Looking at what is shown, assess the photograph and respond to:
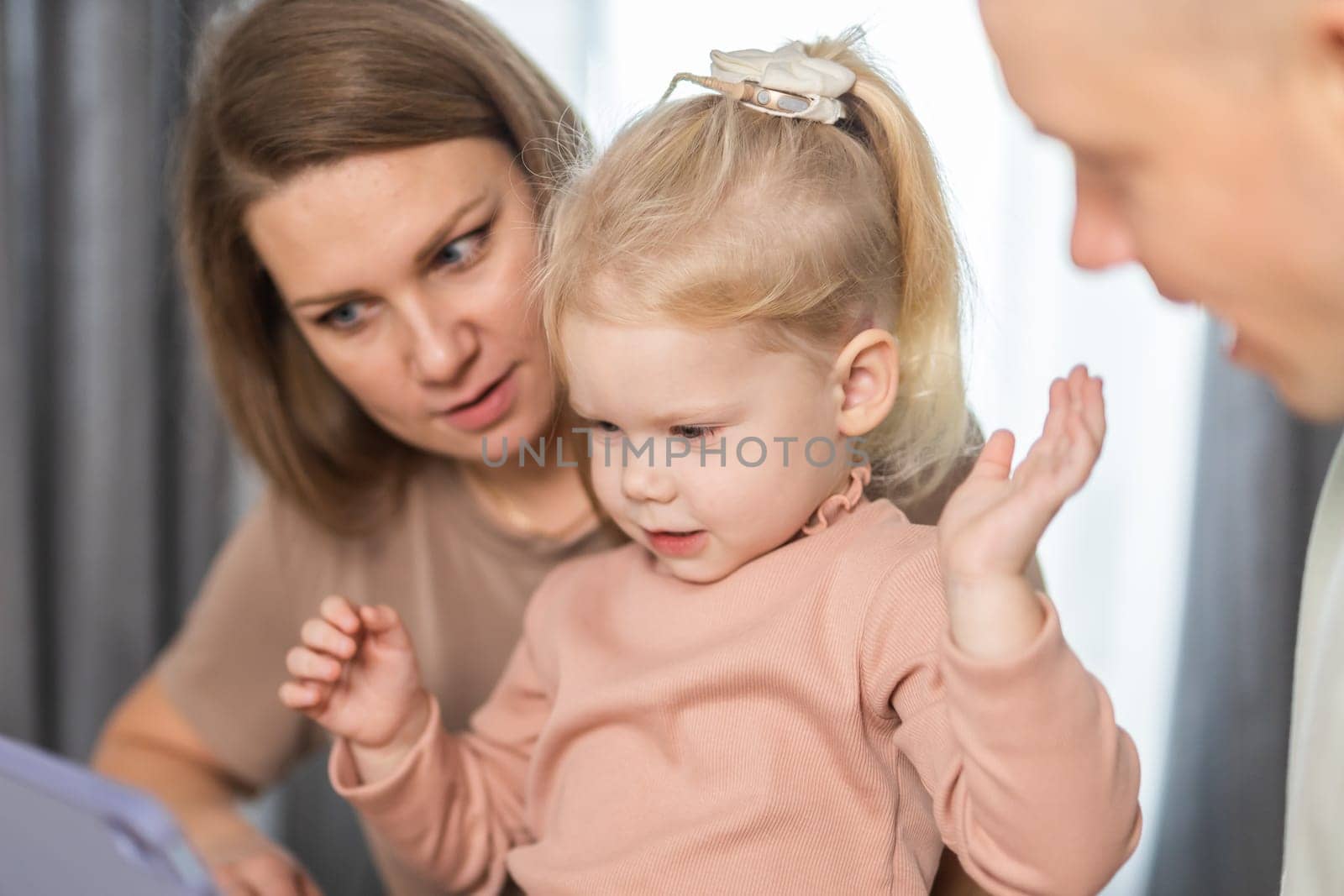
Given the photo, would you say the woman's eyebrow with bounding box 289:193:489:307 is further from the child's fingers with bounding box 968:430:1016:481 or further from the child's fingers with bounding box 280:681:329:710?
the child's fingers with bounding box 968:430:1016:481

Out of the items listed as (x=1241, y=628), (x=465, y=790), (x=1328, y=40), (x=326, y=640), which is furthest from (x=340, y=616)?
(x=1241, y=628)

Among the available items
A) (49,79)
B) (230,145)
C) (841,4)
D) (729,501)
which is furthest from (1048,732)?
(49,79)

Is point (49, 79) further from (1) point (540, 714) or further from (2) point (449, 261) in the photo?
(1) point (540, 714)

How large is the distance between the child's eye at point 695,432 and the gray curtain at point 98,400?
1295 mm

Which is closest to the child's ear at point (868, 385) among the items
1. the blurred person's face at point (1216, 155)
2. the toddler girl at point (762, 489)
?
the toddler girl at point (762, 489)

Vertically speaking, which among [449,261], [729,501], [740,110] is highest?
[740,110]

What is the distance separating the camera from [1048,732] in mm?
708

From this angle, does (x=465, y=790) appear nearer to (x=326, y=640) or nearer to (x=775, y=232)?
(x=326, y=640)

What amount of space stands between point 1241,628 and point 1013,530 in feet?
4.40

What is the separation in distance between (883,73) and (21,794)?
0.71 m

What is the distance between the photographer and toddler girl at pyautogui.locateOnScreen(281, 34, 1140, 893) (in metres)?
0.85

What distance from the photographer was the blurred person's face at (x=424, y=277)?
1.08 m

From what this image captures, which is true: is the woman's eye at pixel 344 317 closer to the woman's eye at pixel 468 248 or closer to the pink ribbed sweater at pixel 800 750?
the woman's eye at pixel 468 248

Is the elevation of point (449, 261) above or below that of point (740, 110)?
below
